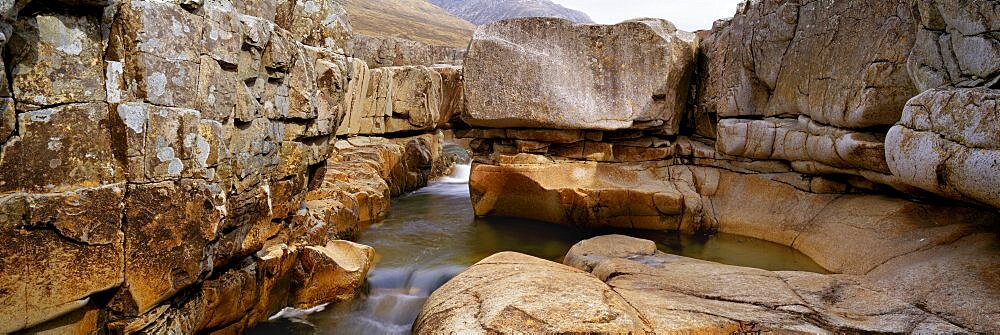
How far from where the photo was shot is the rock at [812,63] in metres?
5.68

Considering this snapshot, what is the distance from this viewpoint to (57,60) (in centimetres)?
262

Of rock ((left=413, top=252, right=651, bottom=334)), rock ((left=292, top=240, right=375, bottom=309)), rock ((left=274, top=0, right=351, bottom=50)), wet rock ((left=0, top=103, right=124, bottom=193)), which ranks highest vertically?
rock ((left=274, top=0, right=351, bottom=50))

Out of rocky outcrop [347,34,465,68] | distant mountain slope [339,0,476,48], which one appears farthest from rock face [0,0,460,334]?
distant mountain slope [339,0,476,48]

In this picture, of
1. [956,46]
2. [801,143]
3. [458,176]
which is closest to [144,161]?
[956,46]

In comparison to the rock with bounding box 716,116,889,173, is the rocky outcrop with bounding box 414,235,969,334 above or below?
below

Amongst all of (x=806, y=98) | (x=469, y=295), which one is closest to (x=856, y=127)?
(x=806, y=98)

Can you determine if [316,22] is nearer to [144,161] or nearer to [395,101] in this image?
[144,161]

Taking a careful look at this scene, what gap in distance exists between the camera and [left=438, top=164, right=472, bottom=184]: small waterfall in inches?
554

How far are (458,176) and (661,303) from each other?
11.2 meters

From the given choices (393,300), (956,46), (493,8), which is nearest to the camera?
(956,46)

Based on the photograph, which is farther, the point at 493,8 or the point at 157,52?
the point at 493,8

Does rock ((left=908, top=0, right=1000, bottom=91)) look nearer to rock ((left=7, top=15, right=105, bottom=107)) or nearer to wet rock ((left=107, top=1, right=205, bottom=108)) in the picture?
wet rock ((left=107, top=1, right=205, bottom=108))

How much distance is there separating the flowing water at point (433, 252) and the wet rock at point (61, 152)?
2425 millimetres

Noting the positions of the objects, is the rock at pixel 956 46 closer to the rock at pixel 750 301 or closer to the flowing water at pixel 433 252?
the rock at pixel 750 301
